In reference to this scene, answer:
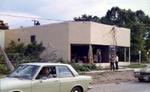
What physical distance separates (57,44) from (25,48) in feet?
11.9

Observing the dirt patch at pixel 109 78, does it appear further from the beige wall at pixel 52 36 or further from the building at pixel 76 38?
the beige wall at pixel 52 36

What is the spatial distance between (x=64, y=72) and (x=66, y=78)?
265mm

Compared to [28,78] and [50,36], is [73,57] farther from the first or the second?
[28,78]

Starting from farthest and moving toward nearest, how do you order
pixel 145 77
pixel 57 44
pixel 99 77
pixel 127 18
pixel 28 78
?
pixel 127 18 → pixel 57 44 → pixel 99 77 → pixel 145 77 → pixel 28 78

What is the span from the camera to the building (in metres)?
36.1

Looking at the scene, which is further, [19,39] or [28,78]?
[19,39]

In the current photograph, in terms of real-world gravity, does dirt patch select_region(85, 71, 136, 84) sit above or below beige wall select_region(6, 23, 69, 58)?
below

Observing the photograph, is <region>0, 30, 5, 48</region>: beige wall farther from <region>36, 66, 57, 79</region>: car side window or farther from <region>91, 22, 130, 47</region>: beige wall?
<region>36, 66, 57, 79</region>: car side window

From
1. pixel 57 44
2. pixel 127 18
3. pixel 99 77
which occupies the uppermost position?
pixel 127 18

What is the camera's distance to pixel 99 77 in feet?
87.7

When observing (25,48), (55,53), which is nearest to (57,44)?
(55,53)

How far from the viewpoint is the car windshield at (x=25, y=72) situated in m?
12.6

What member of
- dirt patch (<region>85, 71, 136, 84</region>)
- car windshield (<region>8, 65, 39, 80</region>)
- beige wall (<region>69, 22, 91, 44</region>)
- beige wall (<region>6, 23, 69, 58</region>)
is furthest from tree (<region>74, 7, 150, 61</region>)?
car windshield (<region>8, 65, 39, 80</region>)

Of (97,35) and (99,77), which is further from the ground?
(97,35)
